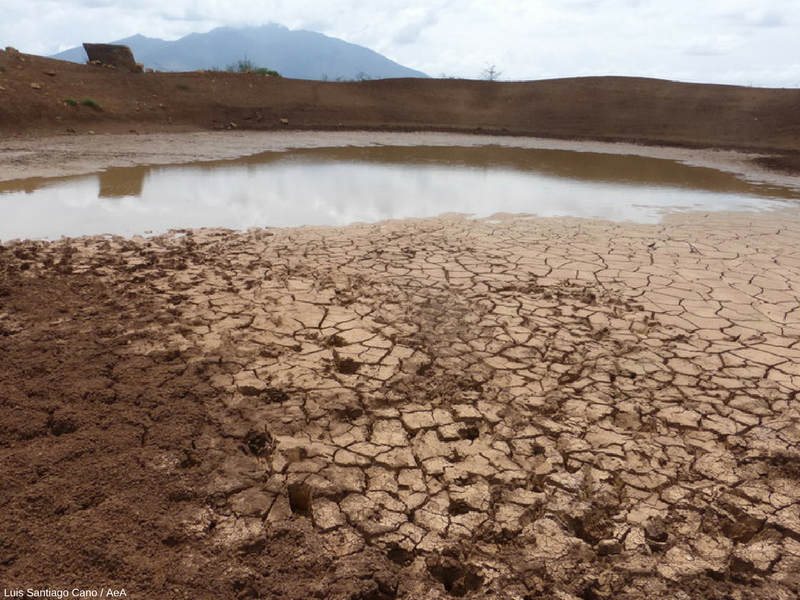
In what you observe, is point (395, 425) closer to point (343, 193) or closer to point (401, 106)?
point (343, 193)

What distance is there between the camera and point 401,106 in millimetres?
18797

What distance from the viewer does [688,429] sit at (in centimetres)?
226

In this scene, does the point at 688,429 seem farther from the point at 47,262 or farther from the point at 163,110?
the point at 163,110

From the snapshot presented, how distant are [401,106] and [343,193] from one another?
13.0 meters

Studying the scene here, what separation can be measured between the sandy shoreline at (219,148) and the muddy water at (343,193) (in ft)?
2.76

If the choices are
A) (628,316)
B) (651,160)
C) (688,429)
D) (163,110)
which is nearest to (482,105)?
(651,160)

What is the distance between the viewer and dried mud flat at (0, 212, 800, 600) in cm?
159

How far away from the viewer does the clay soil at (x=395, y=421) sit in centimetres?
159

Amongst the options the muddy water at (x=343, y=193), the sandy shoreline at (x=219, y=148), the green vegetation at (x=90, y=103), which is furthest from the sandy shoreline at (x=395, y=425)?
the green vegetation at (x=90, y=103)

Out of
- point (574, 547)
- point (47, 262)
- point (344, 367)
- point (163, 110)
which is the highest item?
point (163, 110)

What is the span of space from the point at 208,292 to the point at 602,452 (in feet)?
8.49

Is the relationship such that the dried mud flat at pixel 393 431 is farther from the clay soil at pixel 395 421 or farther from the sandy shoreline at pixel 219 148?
the sandy shoreline at pixel 219 148

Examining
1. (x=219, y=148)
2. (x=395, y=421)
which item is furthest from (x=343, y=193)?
(x=219, y=148)

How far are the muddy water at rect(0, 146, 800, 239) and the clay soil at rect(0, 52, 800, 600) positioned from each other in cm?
104
